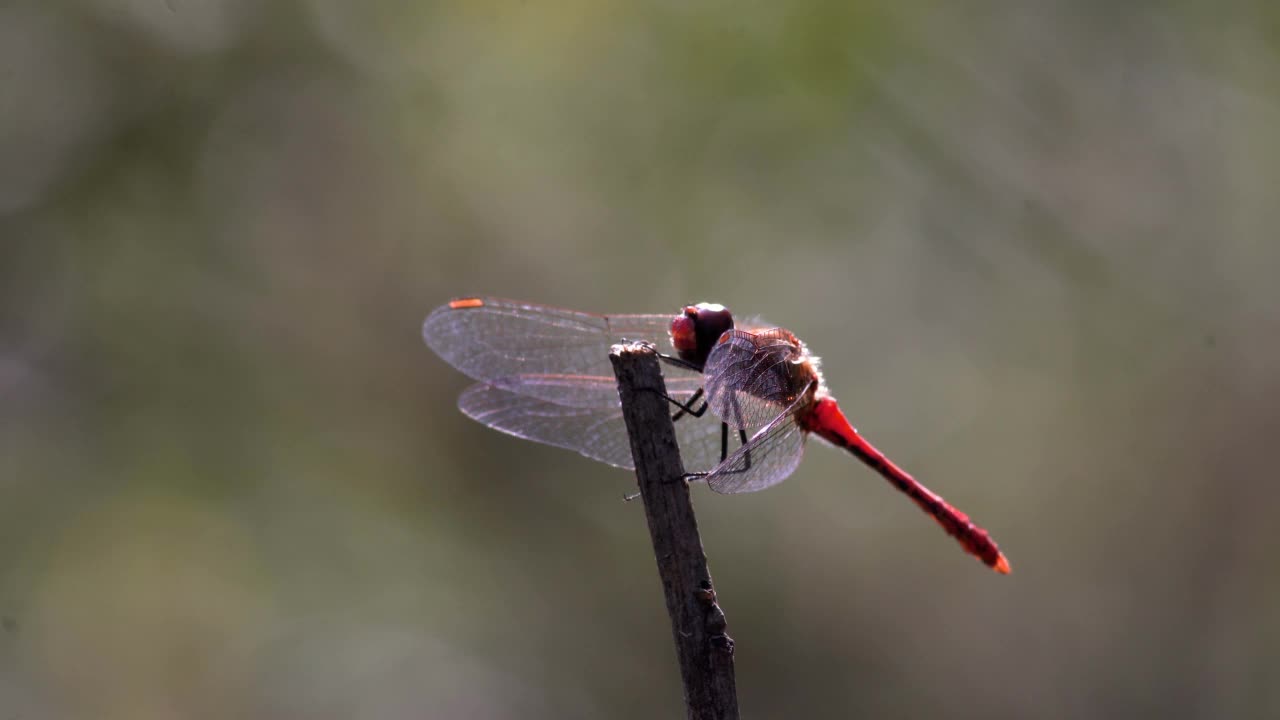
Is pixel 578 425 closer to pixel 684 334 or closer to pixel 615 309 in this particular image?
pixel 684 334

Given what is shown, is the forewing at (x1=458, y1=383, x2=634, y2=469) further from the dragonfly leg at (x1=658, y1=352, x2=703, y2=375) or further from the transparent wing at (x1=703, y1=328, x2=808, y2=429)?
the transparent wing at (x1=703, y1=328, x2=808, y2=429)

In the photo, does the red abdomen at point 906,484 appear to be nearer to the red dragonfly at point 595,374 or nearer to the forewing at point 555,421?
the red dragonfly at point 595,374

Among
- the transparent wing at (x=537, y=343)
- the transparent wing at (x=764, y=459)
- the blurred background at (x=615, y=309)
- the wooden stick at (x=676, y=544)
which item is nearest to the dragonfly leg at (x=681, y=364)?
the transparent wing at (x=537, y=343)

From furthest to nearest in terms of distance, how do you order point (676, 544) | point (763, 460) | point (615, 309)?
point (615, 309) → point (763, 460) → point (676, 544)

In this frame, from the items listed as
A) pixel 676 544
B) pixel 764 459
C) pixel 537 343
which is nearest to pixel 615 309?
pixel 537 343

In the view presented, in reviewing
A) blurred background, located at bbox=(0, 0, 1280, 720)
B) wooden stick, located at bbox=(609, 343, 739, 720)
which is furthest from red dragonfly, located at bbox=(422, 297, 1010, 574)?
blurred background, located at bbox=(0, 0, 1280, 720)
